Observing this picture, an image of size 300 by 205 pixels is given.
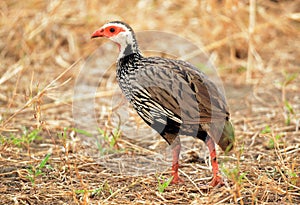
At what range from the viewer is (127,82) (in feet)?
13.9

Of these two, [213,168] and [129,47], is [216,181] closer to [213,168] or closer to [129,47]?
[213,168]

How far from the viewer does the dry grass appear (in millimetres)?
3910

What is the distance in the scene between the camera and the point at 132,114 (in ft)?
17.6

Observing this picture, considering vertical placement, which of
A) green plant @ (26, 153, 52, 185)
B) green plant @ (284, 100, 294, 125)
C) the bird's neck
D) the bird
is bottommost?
green plant @ (26, 153, 52, 185)

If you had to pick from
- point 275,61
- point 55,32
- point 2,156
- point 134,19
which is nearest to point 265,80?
point 275,61

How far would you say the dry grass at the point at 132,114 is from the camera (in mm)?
3910

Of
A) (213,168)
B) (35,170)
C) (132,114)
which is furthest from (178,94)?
(132,114)

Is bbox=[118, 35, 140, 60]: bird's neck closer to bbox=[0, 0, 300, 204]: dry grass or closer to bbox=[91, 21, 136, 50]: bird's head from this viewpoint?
bbox=[91, 21, 136, 50]: bird's head

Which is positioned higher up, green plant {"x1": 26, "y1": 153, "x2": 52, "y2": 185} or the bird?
the bird

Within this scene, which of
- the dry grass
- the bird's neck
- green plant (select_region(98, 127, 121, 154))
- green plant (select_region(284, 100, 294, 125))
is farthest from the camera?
green plant (select_region(284, 100, 294, 125))

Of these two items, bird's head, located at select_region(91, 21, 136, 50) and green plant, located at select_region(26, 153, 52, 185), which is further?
bird's head, located at select_region(91, 21, 136, 50)

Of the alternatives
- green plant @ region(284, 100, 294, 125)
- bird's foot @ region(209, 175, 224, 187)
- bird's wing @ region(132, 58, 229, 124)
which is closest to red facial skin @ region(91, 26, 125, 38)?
bird's wing @ region(132, 58, 229, 124)

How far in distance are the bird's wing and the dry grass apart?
1.41ft

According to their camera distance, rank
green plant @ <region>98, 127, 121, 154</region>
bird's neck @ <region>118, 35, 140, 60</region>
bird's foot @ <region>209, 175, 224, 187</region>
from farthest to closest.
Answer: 1. green plant @ <region>98, 127, 121, 154</region>
2. bird's neck @ <region>118, 35, 140, 60</region>
3. bird's foot @ <region>209, 175, 224, 187</region>
